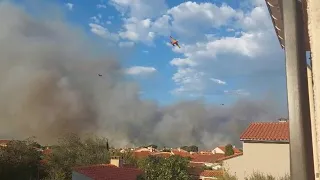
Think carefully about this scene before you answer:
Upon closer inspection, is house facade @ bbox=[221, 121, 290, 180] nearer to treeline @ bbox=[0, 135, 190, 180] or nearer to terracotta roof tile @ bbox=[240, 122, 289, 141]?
terracotta roof tile @ bbox=[240, 122, 289, 141]

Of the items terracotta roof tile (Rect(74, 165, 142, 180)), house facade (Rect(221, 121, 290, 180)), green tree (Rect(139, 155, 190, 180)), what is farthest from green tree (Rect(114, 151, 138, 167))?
green tree (Rect(139, 155, 190, 180))

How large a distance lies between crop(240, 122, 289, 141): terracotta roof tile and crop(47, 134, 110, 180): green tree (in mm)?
18238

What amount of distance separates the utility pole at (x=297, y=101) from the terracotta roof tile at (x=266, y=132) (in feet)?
56.3

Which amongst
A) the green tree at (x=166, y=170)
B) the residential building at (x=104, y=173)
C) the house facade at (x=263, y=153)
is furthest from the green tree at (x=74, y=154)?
the house facade at (x=263, y=153)

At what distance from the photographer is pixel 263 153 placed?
18797mm

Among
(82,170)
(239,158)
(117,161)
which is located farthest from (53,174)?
(239,158)

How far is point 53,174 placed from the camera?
31.8 m

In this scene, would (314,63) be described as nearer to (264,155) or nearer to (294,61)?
(294,61)

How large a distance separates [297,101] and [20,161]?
3357 centimetres

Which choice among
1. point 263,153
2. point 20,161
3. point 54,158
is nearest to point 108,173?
point 263,153

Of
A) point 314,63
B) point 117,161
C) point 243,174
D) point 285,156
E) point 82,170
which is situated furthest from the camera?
point 117,161

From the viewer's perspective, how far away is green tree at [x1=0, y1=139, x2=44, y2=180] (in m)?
30.4

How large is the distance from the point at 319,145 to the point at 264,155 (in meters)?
17.9

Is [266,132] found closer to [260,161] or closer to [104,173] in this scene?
[260,161]
